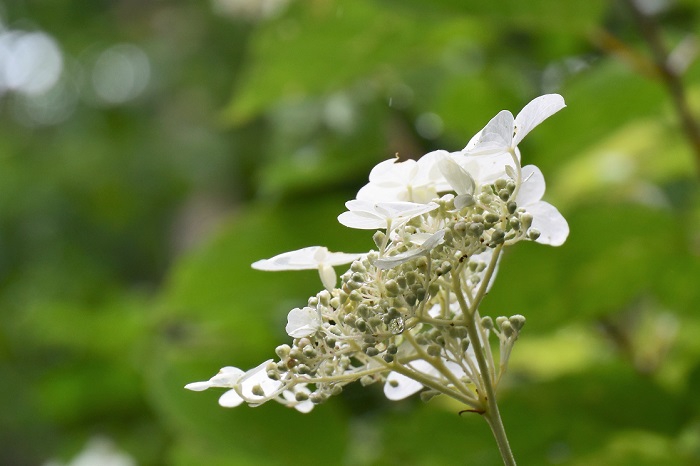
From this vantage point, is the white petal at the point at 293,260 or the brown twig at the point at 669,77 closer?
the white petal at the point at 293,260

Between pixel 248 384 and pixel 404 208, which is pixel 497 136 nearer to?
pixel 404 208

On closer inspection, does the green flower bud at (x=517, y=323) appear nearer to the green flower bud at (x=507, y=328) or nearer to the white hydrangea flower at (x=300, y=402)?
the green flower bud at (x=507, y=328)

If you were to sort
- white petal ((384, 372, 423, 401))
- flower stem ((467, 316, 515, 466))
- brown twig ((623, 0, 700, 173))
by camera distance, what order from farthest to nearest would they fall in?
brown twig ((623, 0, 700, 173)) < white petal ((384, 372, 423, 401)) < flower stem ((467, 316, 515, 466))

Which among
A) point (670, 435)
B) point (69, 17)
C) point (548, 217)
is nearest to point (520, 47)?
point (670, 435)

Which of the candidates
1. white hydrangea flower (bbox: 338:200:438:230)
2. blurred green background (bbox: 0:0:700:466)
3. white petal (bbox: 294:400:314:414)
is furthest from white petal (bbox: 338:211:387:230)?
blurred green background (bbox: 0:0:700:466)

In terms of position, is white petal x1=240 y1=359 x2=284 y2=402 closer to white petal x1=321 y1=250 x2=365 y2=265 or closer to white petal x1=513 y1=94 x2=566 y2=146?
white petal x1=321 y1=250 x2=365 y2=265

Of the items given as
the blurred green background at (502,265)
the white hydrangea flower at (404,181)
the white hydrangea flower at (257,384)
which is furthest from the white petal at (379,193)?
the blurred green background at (502,265)

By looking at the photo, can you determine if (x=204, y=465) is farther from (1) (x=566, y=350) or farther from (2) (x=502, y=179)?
(2) (x=502, y=179)
